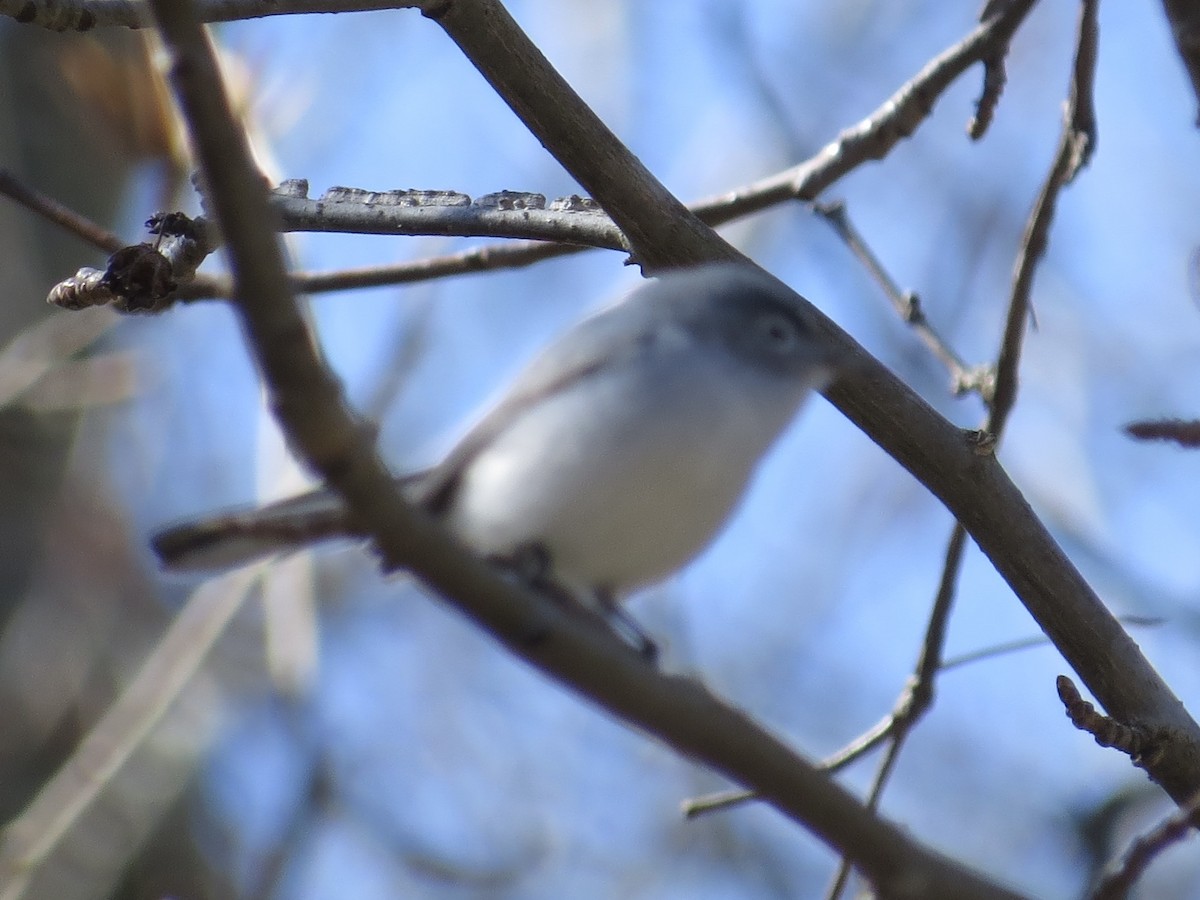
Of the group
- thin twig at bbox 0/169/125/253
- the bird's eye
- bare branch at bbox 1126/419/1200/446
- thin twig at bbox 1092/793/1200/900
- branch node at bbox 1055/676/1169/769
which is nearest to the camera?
thin twig at bbox 1092/793/1200/900

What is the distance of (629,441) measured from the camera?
51.6 inches

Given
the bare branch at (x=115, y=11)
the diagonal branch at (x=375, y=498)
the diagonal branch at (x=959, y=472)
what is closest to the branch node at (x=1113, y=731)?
the diagonal branch at (x=959, y=472)

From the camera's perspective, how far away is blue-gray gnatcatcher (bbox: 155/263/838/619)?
1.31 m

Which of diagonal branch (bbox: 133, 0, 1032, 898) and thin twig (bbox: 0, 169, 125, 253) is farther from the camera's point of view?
thin twig (bbox: 0, 169, 125, 253)

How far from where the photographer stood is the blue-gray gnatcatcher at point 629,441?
1.31 meters

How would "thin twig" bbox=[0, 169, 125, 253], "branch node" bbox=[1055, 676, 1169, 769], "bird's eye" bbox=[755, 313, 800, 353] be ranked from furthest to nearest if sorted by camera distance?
"thin twig" bbox=[0, 169, 125, 253] → "bird's eye" bbox=[755, 313, 800, 353] → "branch node" bbox=[1055, 676, 1169, 769]

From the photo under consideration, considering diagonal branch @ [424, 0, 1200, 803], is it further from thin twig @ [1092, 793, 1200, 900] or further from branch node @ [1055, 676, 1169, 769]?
thin twig @ [1092, 793, 1200, 900]

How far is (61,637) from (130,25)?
2.94 meters

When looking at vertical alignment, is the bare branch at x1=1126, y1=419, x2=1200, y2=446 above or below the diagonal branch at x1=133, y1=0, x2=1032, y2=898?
above

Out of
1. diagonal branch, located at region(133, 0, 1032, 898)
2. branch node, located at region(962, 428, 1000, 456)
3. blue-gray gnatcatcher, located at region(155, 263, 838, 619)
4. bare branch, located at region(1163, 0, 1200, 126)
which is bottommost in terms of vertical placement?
diagonal branch, located at region(133, 0, 1032, 898)

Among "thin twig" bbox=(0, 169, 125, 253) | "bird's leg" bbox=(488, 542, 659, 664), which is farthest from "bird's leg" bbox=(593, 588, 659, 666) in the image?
"thin twig" bbox=(0, 169, 125, 253)

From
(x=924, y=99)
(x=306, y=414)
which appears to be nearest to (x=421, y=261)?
(x=924, y=99)

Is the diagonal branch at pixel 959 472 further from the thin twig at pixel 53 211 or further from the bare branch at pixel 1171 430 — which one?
the thin twig at pixel 53 211

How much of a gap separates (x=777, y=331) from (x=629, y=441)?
0.33 meters
